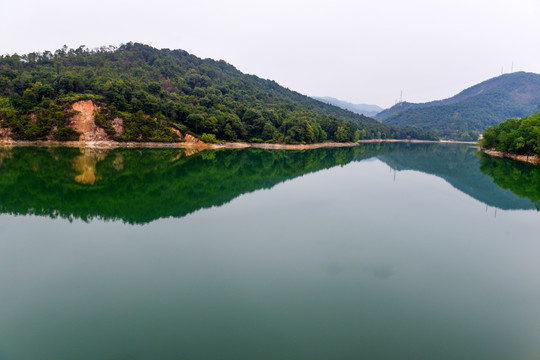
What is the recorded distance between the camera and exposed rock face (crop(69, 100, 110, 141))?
2320 inches

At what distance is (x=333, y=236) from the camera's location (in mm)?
15422

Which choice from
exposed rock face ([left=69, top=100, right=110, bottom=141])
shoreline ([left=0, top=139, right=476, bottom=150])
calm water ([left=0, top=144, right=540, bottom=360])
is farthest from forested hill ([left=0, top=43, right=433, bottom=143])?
calm water ([left=0, top=144, right=540, bottom=360])

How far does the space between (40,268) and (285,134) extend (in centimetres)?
6689

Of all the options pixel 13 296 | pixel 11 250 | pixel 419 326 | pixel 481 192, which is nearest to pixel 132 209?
pixel 11 250

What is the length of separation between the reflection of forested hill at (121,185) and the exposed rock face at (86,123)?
21952 millimetres

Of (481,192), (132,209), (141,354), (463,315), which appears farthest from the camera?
(481,192)

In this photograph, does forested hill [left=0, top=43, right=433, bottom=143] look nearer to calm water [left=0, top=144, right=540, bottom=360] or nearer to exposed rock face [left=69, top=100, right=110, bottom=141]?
exposed rock face [left=69, top=100, right=110, bottom=141]

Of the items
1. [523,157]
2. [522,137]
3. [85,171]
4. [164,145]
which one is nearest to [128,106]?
[164,145]

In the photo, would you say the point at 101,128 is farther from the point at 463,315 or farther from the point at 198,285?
the point at 463,315

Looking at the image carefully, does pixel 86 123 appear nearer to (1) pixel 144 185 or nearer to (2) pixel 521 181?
(1) pixel 144 185

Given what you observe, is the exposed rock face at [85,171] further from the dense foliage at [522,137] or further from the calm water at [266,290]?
the dense foliage at [522,137]

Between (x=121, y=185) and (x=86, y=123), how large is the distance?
140 feet

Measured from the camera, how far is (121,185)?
25.3m

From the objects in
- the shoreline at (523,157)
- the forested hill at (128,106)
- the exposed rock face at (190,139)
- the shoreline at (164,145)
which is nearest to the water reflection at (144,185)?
the shoreline at (523,157)
